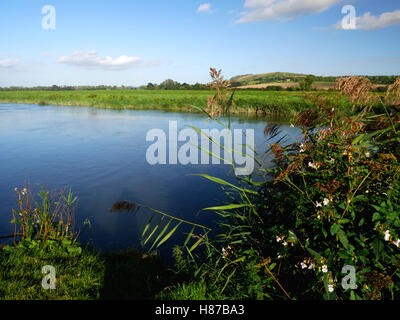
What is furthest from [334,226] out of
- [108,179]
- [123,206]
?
[108,179]

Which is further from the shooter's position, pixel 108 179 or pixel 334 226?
pixel 108 179

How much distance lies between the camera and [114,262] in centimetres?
369

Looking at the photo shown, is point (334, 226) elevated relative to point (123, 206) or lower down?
elevated

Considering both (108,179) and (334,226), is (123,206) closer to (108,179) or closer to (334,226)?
(108,179)

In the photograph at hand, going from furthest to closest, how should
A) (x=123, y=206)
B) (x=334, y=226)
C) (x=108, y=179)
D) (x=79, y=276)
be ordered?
(x=108, y=179)
(x=123, y=206)
(x=79, y=276)
(x=334, y=226)

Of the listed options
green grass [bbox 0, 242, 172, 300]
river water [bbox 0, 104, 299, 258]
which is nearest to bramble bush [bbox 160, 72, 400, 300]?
green grass [bbox 0, 242, 172, 300]

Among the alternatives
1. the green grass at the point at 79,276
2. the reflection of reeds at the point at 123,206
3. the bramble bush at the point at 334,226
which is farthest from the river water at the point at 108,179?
the bramble bush at the point at 334,226

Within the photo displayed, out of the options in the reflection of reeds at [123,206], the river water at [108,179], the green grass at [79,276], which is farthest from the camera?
the reflection of reeds at [123,206]

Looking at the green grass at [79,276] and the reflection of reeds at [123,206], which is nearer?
the green grass at [79,276]

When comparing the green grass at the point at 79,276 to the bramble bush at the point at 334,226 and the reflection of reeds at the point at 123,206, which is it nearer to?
the bramble bush at the point at 334,226

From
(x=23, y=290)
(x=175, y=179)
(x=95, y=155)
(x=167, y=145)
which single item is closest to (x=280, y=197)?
(x=23, y=290)

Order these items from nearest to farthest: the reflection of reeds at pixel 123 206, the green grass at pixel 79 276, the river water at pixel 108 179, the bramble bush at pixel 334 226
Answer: the bramble bush at pixel 334 226, the green grass at pixel 79 276, the river water at pixel 108 179, the reflection of reeds at pixel 123 206

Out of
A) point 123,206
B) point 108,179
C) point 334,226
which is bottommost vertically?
point 123,206

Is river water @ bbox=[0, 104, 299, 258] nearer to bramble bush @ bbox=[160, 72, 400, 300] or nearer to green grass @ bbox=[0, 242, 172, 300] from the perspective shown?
green grass @ bbox=[0, 242, 172, 300]
